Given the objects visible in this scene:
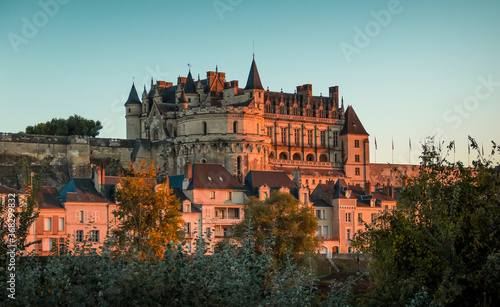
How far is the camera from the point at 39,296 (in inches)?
726

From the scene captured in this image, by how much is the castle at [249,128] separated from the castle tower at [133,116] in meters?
0.10

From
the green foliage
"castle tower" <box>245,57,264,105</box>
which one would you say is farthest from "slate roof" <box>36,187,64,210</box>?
the green foliage

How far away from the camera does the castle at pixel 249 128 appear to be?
80688 millimetres

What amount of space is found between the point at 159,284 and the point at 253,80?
6734 centimetres

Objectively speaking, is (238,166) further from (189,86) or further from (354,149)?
(354,149)

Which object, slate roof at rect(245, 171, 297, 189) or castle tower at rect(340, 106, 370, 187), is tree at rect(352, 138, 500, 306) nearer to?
slate roof at rect(245, 171, 297, 189)

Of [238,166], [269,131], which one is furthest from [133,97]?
[238,166]

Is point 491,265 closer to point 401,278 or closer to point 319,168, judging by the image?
point 401,278

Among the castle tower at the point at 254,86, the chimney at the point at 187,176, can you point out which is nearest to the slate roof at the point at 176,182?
the chimney at the point at 187,176

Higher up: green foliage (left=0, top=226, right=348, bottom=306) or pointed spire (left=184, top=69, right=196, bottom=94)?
pointed spire (left=184, top=69, right=196, bottom=94)

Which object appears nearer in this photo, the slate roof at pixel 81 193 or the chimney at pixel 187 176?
the slate roof at pixel 81 193

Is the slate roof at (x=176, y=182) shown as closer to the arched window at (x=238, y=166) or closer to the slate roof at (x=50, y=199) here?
the slate roof at (x=50, y=199)

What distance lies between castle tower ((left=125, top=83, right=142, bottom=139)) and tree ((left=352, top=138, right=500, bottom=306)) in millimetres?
67882

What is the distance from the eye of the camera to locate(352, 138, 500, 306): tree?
883 inches
